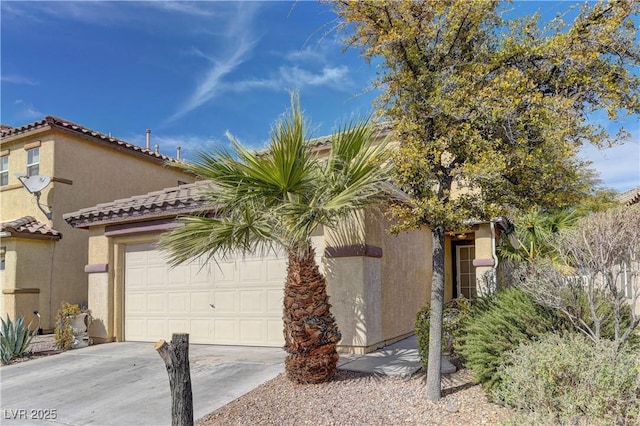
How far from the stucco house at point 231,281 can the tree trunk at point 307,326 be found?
205 centimetres

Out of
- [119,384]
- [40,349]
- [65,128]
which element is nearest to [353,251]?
Answer: [119,384]

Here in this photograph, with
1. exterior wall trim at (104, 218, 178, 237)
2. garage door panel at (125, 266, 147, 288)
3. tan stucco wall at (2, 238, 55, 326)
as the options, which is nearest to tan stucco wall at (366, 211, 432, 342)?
exterior wall trim at (104, 218, 178, 237)

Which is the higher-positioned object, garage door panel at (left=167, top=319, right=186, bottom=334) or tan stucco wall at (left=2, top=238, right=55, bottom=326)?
tan stucco wall at (left=2, top=238, right=55, bottom=326)

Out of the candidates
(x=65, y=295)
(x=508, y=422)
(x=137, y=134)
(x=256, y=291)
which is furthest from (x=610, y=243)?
(x=137, y=134)

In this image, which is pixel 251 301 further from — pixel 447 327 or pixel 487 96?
pixel 487 96

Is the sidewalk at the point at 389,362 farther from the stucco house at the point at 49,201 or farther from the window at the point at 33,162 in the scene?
the window at the point at 33,162

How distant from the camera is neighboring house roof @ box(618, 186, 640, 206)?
15136mm

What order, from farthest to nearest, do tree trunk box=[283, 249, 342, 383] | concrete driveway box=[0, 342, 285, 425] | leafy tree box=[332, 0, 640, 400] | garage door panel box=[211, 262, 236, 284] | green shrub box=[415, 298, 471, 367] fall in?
garage door panel box=[211, 262, 236, 284]
green shrub box=[415, 298, 471, 367]
tree trunk box=[283, 249, 342, 383]
concrete driveway box=[0, 342, 285, 425]
leafy tree box=[332, 0, 640, 400]

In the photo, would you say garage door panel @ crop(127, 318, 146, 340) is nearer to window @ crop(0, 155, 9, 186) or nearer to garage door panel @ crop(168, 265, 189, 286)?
garage door panel @ crop(168, 265, 189, 286)

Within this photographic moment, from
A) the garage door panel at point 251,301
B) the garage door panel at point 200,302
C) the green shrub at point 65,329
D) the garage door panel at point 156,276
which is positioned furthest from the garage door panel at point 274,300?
the green shrub at point 65,329

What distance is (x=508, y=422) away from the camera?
15.1 ft

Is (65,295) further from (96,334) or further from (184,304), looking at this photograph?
(184,304)

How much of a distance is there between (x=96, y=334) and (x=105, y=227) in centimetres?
284

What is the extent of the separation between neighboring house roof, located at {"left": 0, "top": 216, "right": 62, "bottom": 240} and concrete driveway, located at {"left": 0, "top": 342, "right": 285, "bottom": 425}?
5.26m
